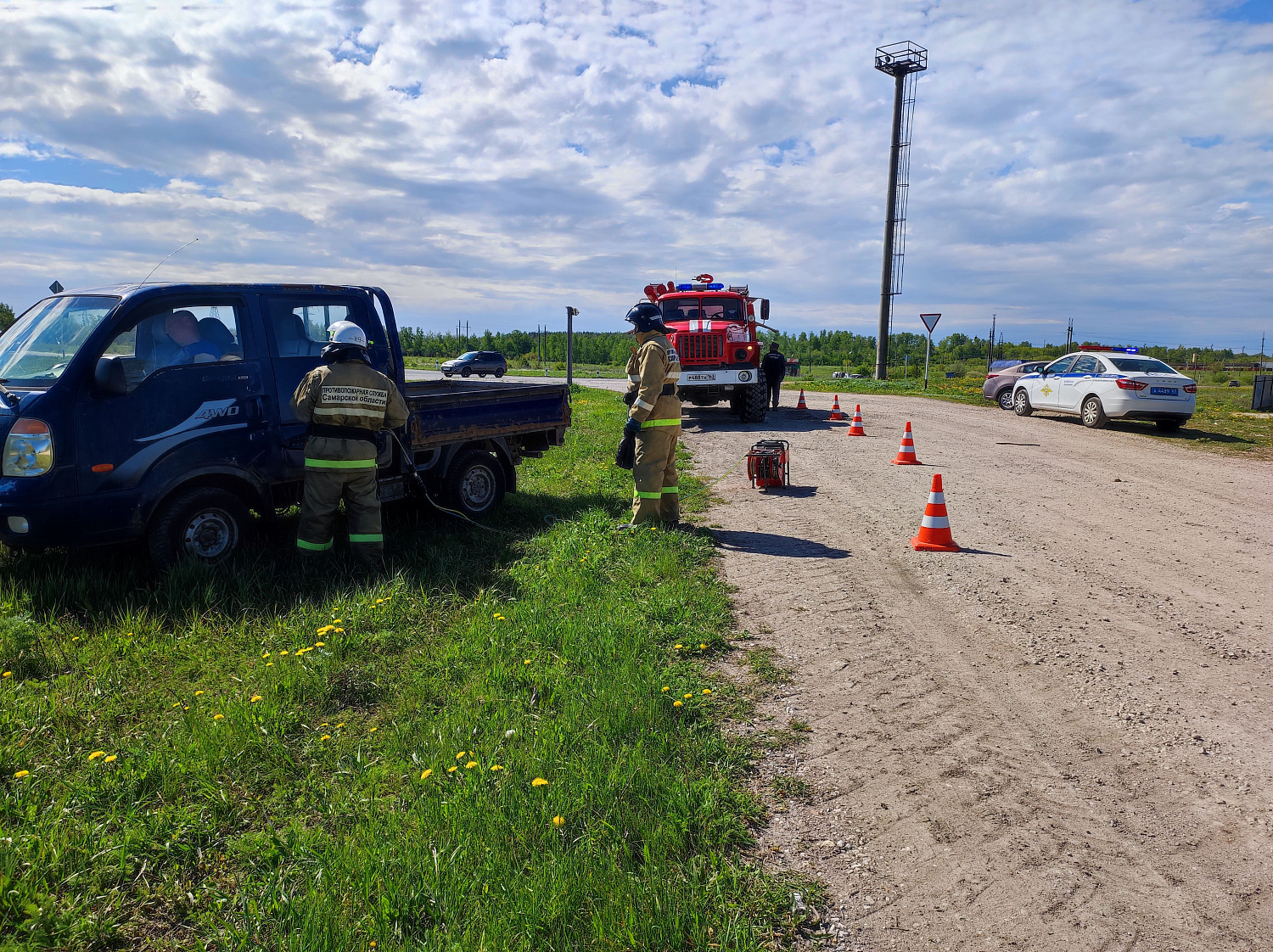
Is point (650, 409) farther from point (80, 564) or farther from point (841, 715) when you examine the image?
point (80, 564)

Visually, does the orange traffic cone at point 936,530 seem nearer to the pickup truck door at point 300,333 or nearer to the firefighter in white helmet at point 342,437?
the firefighter in white helmet at point 342,437

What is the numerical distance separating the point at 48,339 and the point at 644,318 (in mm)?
4786

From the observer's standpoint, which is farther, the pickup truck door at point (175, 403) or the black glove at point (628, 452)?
the black glove at point (628, 452)

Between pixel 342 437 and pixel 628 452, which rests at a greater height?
pixel 342 437

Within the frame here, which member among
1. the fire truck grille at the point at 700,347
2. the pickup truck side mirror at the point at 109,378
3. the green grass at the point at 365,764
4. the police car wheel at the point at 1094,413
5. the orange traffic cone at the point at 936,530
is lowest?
the green grass at the point at 365,764

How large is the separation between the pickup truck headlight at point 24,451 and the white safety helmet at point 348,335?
192 centimetres

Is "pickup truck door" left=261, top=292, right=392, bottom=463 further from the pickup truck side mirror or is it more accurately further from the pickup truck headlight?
the pickup truck headlight

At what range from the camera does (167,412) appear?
5.61 metres

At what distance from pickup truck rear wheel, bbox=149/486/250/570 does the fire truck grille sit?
36.9 ft

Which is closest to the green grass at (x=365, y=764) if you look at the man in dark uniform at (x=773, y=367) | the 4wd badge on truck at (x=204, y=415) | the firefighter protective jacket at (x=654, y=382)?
the 4wd badge on truck at (x=204, y=415)

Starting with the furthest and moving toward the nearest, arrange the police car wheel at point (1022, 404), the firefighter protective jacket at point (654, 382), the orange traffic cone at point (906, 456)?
1. the police car wheel at point (1022, 404)
2. the orange traffic cone at point (906, 456)
3. the firefighter protective jacket at point (654, 382)

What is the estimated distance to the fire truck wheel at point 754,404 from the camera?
16.8 m

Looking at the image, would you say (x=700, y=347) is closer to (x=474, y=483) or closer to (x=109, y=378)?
(x=474, y=483)

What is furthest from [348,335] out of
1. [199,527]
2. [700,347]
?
[700,347]
